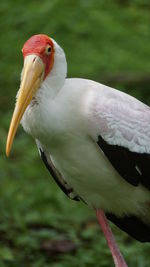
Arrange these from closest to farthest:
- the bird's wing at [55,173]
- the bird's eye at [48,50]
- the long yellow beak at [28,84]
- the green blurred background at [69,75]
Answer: the long yellow beak at [28,84] → the bird's eye at [48,50] → the bird's wing at [55,173] → the green blurred background at [69,75]

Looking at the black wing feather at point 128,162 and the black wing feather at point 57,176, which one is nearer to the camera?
the black wing feather at point 128,162

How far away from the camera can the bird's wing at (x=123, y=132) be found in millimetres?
5523

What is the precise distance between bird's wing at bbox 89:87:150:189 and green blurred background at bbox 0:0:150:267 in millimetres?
1322

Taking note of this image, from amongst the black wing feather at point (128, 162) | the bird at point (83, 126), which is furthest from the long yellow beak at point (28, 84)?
the black wing feather at point (128, 162)

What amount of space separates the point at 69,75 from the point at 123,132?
4.33 meters

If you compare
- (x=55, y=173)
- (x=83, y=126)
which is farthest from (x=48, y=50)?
(x=55, y=173)

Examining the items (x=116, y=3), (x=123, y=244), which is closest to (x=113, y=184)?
(x=123, y=244)

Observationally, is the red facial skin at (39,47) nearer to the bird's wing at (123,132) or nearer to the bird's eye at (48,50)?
the bird's eye at (48,50)

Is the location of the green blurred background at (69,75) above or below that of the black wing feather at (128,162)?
below

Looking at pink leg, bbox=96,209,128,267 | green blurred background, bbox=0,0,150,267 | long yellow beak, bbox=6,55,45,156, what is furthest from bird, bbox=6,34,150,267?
green blurred background, bbox=0,0,150,267

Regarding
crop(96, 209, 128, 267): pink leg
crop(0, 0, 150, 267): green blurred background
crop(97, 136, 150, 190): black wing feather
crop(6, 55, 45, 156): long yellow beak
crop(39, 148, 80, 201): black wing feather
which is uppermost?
crop(6, 55, 45, 156): long yellow beak

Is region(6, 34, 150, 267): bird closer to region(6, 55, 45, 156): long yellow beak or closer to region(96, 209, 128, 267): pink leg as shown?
region(6, 55, 45, 156): long yellow beak

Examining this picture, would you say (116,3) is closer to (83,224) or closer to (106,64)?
(106,64)

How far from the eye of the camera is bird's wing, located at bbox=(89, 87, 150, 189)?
552cm
